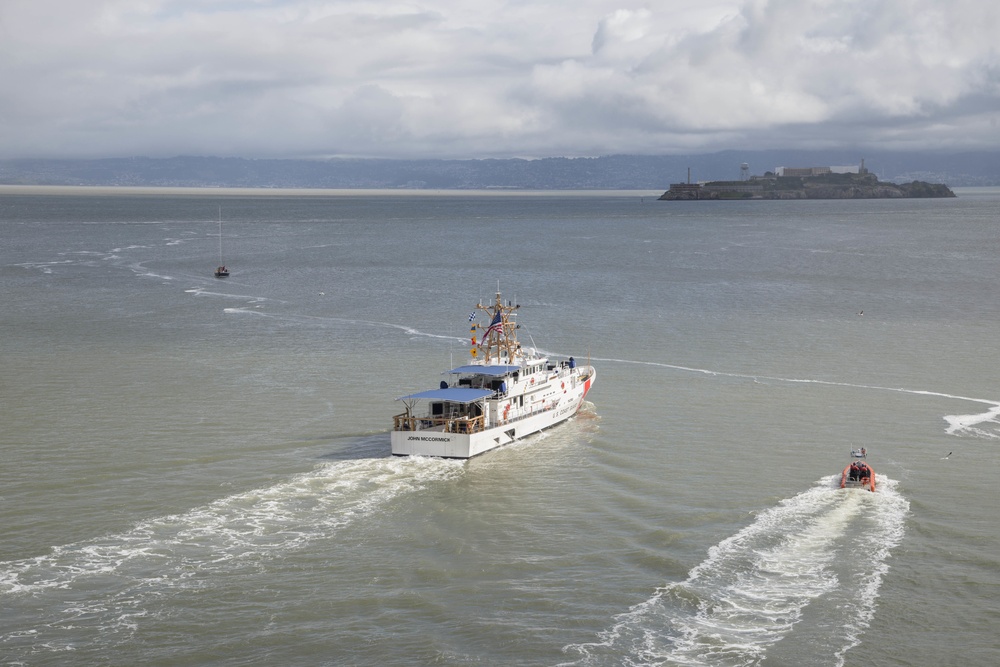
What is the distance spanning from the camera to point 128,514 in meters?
40.7

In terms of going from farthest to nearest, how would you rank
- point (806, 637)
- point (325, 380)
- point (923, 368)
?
point (923, 368) < point (325, 380) < point (806, 637)

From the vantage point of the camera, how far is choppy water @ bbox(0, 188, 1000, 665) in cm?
3128

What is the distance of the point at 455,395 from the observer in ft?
171

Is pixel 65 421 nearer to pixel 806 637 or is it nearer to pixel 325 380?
pixel 325 380

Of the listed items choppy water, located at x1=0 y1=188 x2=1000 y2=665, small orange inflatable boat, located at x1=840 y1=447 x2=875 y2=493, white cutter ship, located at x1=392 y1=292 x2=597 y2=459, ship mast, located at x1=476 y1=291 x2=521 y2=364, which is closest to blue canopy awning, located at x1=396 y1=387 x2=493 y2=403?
white cutter ship, located at x1=392 y1=292 x2=597 y2=459

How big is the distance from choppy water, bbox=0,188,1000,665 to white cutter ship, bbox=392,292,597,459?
145cm

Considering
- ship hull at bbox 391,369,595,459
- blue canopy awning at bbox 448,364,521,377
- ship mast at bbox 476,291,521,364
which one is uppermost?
ship mast at bbox 476,291,521,364

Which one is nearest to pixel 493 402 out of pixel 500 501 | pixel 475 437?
pixel 475 437

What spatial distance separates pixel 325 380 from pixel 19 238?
15370cm

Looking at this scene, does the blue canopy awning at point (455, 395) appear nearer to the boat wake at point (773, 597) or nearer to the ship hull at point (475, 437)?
the ship hull at point (475, 437)

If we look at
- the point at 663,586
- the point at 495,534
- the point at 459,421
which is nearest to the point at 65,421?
the point at 459,421

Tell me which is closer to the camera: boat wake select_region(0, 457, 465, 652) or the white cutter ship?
boat wake select_region(0, 457, 465, 652)

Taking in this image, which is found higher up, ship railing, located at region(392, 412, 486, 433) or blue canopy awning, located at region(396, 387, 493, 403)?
blue canopy awning, located at region(396, 387, 493, 403)

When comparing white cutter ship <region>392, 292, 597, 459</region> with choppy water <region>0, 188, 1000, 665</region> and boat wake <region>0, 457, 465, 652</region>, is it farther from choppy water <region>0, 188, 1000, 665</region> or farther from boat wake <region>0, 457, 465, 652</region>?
boat wake <region>0, 457, 465, 652</region>
